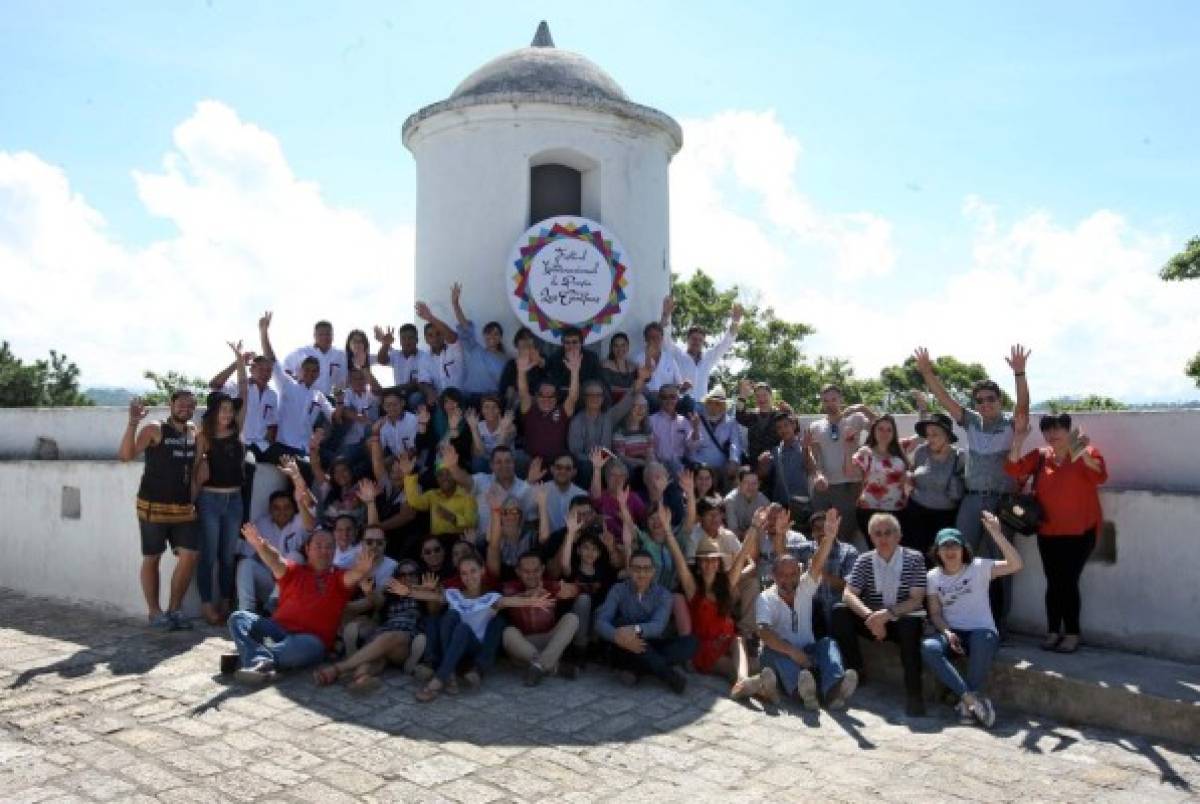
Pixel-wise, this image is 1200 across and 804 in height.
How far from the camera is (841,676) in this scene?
6.44 m

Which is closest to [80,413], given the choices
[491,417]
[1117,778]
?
[491,417]

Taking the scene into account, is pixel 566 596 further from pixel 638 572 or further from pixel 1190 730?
pixel 1190 730

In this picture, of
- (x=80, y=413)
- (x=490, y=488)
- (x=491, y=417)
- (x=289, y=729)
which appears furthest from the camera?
(x=80, y=413)

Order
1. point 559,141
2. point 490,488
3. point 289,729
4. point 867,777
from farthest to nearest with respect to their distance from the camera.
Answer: point 559,141
point 490,488
point 289,729
point 867,777

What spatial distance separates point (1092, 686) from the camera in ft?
20.1

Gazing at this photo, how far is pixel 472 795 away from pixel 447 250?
19.0 ft

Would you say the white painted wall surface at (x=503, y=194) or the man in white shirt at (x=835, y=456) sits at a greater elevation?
the white painted wall surface at (x=503, y=194)

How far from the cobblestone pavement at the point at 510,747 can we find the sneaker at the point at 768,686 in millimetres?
132

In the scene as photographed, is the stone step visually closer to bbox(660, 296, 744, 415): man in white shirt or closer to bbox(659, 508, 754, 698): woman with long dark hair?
bbox(659, 508, 754, 698): woman with long dark hair

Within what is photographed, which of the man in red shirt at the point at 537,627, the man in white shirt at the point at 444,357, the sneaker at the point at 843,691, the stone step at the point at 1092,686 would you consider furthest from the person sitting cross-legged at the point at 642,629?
the man in white shirt at the point at 444,357

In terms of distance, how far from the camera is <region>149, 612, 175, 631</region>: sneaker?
7840 millimetres

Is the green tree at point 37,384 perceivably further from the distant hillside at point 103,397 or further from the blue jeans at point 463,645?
the blue jeans at point 463,645

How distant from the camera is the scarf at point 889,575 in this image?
6730mm

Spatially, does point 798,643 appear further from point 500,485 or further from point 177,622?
point 177,622
